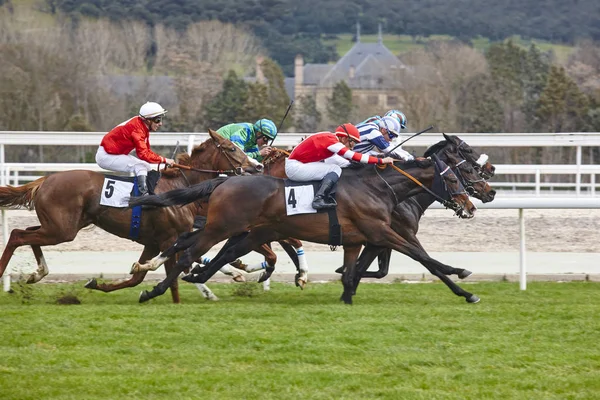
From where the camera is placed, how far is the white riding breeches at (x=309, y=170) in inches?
340

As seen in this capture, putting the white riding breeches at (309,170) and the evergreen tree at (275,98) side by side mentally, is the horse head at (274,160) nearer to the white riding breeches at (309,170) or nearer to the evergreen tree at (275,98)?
the white riding breeches at (309,170)

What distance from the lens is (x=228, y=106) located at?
4556 centimetres

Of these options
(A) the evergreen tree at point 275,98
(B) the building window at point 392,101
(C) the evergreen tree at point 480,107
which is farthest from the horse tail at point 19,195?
(B) the building window at point 392,101

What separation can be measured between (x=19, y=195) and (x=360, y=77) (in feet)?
267

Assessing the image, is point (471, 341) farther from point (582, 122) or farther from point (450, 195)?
point (582, 122)

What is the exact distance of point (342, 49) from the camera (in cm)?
13212

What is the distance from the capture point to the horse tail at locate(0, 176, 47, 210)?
354 inches

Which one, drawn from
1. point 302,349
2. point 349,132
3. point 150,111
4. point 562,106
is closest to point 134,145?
point 150,111

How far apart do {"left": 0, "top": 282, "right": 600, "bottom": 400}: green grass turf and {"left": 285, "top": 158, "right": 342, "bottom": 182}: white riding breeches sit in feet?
3.18

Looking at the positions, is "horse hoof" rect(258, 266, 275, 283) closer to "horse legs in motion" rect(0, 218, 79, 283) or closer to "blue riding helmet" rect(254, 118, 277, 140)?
"blue riding helmet" rect(254, 118, 277, 140)

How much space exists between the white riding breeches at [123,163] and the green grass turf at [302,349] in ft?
3.46

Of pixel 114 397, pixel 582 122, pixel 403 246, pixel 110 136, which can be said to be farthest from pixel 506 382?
pixel 582 122

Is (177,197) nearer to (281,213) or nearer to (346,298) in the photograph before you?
(281,213)

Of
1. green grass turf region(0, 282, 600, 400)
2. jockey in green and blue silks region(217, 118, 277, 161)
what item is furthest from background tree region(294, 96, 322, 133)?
green grass turf region(0, 282, 600, 400)
